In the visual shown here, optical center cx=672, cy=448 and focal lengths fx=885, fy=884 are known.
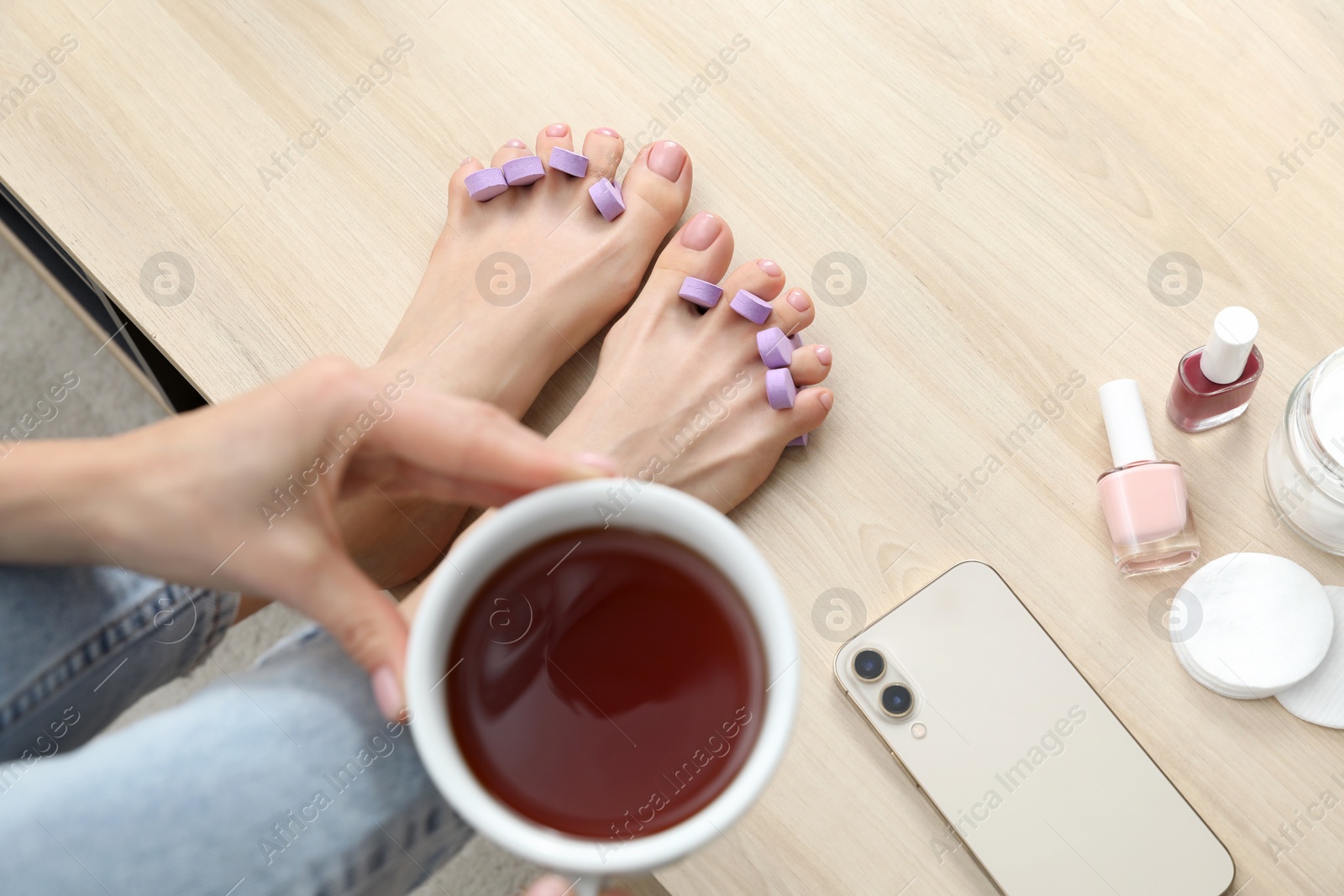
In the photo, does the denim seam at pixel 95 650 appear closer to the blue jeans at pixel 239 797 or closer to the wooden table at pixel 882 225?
the blue jeans at pixel 239 797

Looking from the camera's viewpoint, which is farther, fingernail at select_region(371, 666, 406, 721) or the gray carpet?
the gray carpet

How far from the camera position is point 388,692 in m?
0.40

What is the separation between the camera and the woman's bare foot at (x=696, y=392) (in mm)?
669

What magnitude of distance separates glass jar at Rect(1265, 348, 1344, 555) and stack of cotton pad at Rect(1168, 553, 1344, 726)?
0.11 feet

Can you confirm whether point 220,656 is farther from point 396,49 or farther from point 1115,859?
point 1115,859

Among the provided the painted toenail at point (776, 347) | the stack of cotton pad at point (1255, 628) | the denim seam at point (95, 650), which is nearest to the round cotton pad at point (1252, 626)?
the stack of cotton pad at point (1255, 628)

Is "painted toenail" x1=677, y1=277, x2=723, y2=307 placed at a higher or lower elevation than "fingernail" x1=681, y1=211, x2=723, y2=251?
lower

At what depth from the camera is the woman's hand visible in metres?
0.41

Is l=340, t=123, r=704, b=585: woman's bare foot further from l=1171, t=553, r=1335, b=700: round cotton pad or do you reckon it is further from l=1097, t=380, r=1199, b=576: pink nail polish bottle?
l=1171, t=553, r=1335, b=700: round cotton pad

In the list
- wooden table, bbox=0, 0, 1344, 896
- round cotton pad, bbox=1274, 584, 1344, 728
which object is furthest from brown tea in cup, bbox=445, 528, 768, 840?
round cotton pad, bbox=1274, 584, 1344, 728

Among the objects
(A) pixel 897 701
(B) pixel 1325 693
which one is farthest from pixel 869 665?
(B) pixel 1325 693

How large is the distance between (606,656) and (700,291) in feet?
1.21

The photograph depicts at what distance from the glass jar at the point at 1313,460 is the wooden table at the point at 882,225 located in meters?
0.02

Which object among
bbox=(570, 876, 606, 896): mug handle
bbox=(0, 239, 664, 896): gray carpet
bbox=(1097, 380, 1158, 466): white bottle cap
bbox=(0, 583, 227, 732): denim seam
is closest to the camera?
bbox=(570, 876, 606, 896): mug handle
